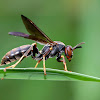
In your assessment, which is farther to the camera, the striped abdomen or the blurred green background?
the blurred green background

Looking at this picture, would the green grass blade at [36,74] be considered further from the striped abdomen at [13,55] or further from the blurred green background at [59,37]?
the blurred green background at [59,37]

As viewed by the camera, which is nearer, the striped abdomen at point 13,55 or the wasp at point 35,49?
the wasp at point 35,49

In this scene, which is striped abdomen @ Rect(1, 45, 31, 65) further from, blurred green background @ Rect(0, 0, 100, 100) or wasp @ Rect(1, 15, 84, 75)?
blurred green background @ Rect(0, 0, 100, 100)

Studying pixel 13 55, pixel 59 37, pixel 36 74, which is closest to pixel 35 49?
pixel 13 55

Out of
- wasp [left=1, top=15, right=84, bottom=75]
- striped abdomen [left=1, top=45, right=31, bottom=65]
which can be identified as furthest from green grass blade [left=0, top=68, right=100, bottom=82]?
striped abdomen [left=1, top=45, right=31, bottom=65]

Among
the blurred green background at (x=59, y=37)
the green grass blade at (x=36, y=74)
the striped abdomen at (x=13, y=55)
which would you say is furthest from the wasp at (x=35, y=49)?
the green grass blade at (x=36, y=74)

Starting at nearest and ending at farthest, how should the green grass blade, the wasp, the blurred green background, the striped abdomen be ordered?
the green grass blade, the wasp, the striped abdomen, the blurred green background

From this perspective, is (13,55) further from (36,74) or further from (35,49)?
(36,74)
